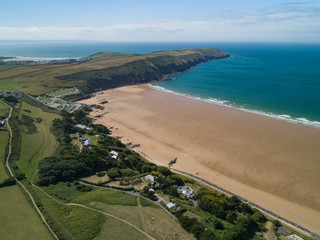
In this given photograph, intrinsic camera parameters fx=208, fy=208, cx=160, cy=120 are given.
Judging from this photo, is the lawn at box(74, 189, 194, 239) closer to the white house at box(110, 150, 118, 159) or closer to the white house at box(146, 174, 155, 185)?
the white house at box(146, 174, 155, 185)

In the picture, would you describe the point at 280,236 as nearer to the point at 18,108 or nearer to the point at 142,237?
the point at 142,237

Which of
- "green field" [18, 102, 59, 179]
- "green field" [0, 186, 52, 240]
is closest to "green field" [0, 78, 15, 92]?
"green field" [18, 102, 59, 179]

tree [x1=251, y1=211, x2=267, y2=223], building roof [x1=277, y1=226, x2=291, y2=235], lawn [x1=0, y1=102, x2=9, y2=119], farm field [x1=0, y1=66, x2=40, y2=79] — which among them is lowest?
building roof [x1=277, y1=226, x2=291, y2=235]

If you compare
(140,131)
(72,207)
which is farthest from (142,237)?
(140,131)

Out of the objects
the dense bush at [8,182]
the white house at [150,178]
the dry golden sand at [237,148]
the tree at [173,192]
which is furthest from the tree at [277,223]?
the dense bush at [8,182]

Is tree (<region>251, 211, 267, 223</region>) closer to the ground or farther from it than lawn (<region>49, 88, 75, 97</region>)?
closer to the ground

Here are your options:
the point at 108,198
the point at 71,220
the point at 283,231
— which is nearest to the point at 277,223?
the point at 283,231

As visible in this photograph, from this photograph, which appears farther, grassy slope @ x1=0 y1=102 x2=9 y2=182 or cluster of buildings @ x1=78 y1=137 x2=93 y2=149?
cluster of buildings @ x1=78 y1=137 x2=93 y2=149
